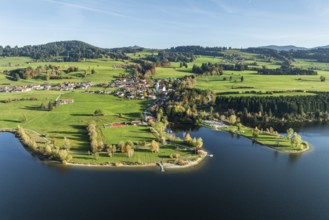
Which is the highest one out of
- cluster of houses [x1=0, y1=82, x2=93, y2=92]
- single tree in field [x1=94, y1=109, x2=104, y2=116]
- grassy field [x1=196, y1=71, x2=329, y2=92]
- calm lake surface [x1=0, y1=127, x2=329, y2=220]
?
grassy field [x1=196, y1=71, x2=329, y2=92]

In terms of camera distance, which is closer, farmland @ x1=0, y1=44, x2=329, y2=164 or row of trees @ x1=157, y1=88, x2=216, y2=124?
farmland @ x1=0, y1=44, x2=329, y2=164

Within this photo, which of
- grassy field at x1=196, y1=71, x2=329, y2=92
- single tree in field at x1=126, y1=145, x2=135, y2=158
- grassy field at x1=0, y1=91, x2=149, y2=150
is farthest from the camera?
grassy field at x1=196, y1=71, x2=329, y2=92

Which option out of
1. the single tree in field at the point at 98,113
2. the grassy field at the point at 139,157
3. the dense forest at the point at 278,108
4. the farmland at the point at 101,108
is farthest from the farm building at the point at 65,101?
the dense forest at the point at 278,108

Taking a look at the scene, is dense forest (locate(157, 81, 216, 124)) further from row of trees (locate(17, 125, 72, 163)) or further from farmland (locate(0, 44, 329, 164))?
row of trees (locate(17, 125, 72, 163))

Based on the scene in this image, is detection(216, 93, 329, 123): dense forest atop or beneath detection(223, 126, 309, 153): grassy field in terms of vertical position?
atop

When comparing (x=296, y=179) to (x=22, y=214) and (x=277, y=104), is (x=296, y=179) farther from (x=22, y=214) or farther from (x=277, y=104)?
(x=277, y=104)

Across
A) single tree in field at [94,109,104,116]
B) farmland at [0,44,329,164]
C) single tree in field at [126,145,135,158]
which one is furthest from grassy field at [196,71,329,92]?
single tree in field at [126,145,135,158]

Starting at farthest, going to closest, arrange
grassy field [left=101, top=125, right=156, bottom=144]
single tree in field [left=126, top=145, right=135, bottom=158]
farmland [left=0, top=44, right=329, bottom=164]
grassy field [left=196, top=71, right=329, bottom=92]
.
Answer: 1. grassy field [left=196, top=71, right=329, bottom=92]
2. grassy field [left=101, top=125, right=156, bottom=144]
3. farmland [left=0, top=44, right=329, bottom=164]
4. single tree in field [left=126, top=145, right=135, bottom=158]

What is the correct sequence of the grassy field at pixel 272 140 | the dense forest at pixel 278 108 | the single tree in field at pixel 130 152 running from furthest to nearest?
the dense forest at pixel 278 108
the grassy field at pixel 272 140
the single tree in field at pixel 130 152

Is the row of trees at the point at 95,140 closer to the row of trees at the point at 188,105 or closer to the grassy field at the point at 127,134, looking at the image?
the grassy field at the point at 127,134

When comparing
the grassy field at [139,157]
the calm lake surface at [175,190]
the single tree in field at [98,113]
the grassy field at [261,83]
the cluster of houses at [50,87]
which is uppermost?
the grassy field at [261,83]

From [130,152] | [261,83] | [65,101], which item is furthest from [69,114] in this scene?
[261,83]
